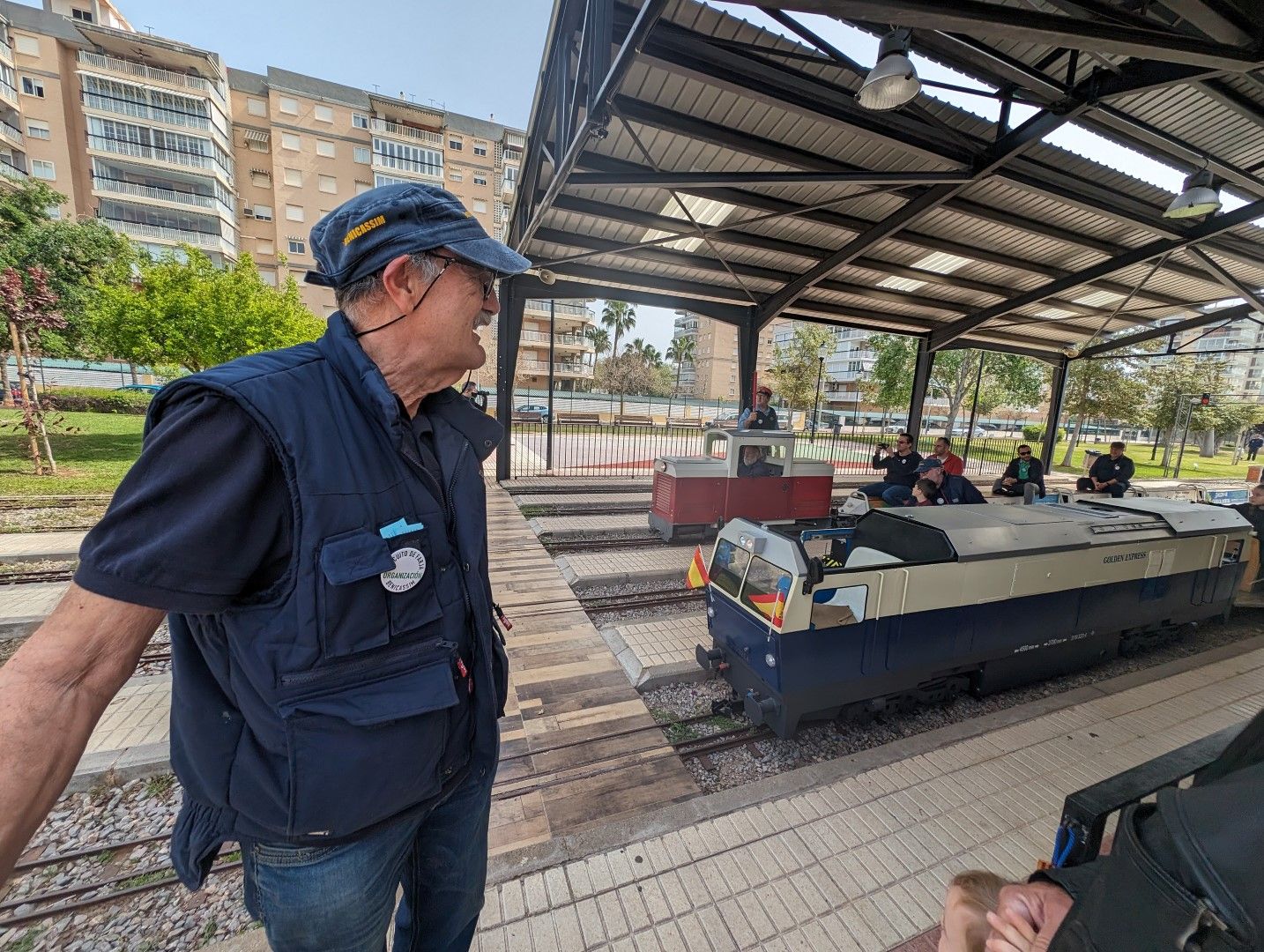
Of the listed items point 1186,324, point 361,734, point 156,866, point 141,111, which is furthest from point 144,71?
point 1186,324

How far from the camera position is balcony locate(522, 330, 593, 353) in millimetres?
40750

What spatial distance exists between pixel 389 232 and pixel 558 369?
145 ft

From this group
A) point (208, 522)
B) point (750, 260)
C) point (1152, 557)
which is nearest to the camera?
point (208, 522)

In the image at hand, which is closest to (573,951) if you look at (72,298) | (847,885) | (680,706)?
(847,885)

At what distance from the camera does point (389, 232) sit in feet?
3.97

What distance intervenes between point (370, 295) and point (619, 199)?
29.4 ft

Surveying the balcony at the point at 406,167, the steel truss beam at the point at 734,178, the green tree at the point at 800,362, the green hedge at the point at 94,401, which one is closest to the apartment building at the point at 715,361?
the green tree at the point at 800,362

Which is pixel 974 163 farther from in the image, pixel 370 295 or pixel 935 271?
pixel 370 295

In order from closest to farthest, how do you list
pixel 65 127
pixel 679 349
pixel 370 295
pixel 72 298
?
pixel 370 295, pixel 72 298, pixel 65 127, pixel 679 349

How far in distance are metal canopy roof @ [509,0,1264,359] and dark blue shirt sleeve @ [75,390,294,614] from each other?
17.2ft

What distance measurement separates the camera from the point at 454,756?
4.34 ft

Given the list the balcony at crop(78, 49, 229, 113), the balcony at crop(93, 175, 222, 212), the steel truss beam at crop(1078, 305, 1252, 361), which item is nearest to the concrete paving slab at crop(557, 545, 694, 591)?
the steel truss beam at crop(1078, 305, 1252, 361)

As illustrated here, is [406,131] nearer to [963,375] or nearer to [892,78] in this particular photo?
[963,375]

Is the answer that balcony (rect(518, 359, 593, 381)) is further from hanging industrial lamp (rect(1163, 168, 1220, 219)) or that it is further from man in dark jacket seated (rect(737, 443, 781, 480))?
hanging industrial lamp (rect(1163, 168, 1220, 219))
